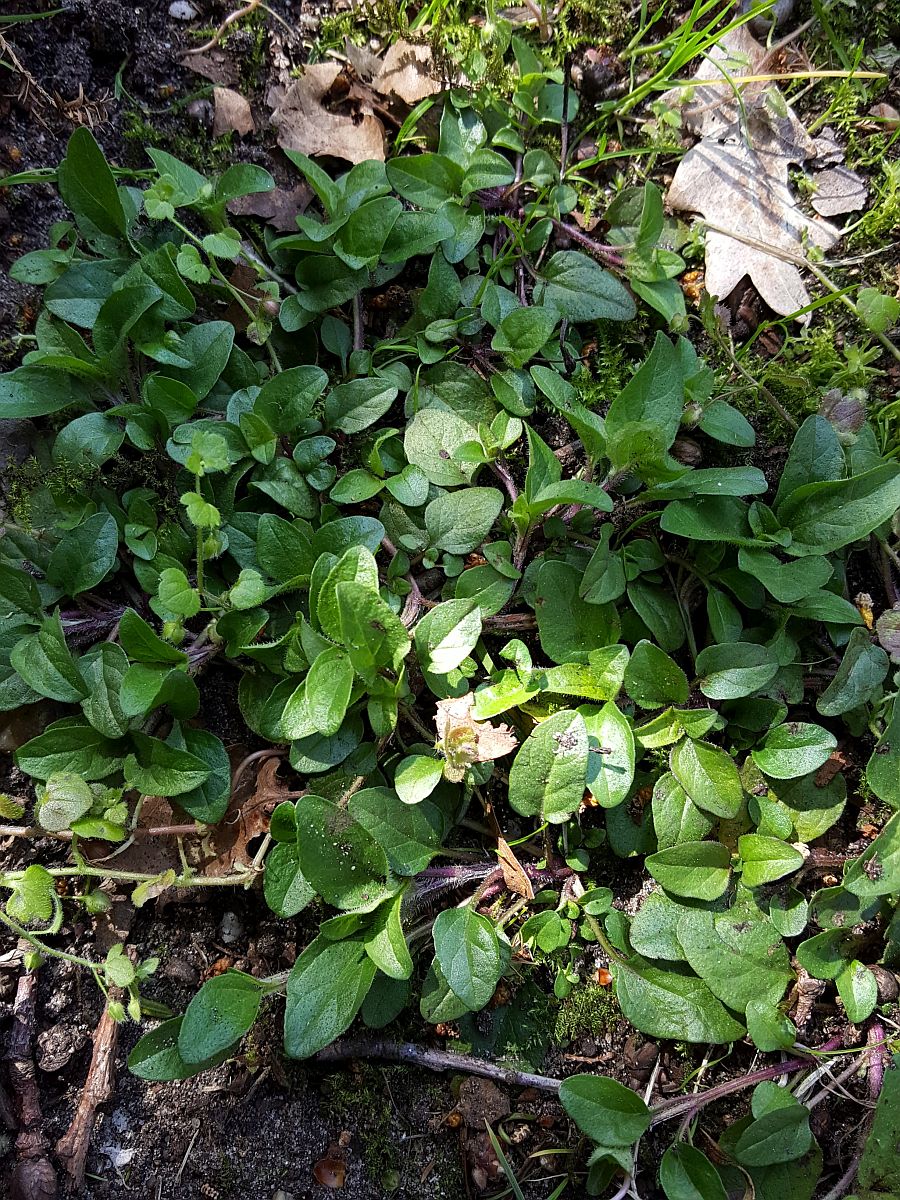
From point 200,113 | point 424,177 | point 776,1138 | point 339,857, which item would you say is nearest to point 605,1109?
point 776,1138

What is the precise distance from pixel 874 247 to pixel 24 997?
99.9 inches

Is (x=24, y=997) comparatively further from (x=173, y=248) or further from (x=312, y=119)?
(x=312, y=119)

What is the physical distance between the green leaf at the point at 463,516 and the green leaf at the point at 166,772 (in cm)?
67

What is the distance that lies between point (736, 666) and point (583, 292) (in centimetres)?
93

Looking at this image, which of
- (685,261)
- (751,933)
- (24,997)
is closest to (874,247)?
(685,261)

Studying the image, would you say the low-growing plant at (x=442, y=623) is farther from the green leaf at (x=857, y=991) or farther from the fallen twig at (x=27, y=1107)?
the fallen twig at (x=27, y=1107)

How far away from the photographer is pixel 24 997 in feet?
5.18

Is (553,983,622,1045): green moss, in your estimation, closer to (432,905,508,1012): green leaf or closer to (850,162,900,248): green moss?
(432,905,508,1012): green leaf

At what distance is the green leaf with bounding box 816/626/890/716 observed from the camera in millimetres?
1667

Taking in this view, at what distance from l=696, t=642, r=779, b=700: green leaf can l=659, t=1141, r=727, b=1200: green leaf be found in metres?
0.87

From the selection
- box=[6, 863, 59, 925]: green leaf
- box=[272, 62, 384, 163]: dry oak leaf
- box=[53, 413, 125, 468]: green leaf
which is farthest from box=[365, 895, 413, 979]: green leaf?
box=[272, 62, 384, 163]: dry oak leaf

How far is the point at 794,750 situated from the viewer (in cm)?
166

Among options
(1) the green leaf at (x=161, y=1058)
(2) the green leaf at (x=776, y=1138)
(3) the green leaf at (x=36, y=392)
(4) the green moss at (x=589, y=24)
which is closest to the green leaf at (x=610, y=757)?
(2) the green leaf at (x=776, y=1138)

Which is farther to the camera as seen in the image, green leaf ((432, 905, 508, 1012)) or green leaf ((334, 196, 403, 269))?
green leaf ((334, 196, 403, 269))
